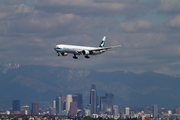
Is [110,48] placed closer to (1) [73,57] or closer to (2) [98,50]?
(2) [98,50]

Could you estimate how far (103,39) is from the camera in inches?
6816

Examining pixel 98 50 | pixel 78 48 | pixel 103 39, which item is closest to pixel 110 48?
pixel 98 50

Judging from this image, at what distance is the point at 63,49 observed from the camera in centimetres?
13800

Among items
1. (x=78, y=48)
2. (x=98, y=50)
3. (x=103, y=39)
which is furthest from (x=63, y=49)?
(x=103, y=39)

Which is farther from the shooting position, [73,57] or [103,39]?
[103,39]

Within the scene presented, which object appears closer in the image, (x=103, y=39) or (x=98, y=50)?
(x=98, y=50)

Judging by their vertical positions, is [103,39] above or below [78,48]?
above

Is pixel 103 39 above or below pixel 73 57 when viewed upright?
above

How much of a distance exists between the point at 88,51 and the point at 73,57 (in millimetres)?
6356

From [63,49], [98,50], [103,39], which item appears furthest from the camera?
[103,39]

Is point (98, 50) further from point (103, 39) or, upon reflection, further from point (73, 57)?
point (103, 39)

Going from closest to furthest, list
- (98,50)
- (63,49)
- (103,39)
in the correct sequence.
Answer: (63,49) < (98,50) < (103,39)

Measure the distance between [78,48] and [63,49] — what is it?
6784mm

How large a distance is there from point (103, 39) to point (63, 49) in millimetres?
39077
